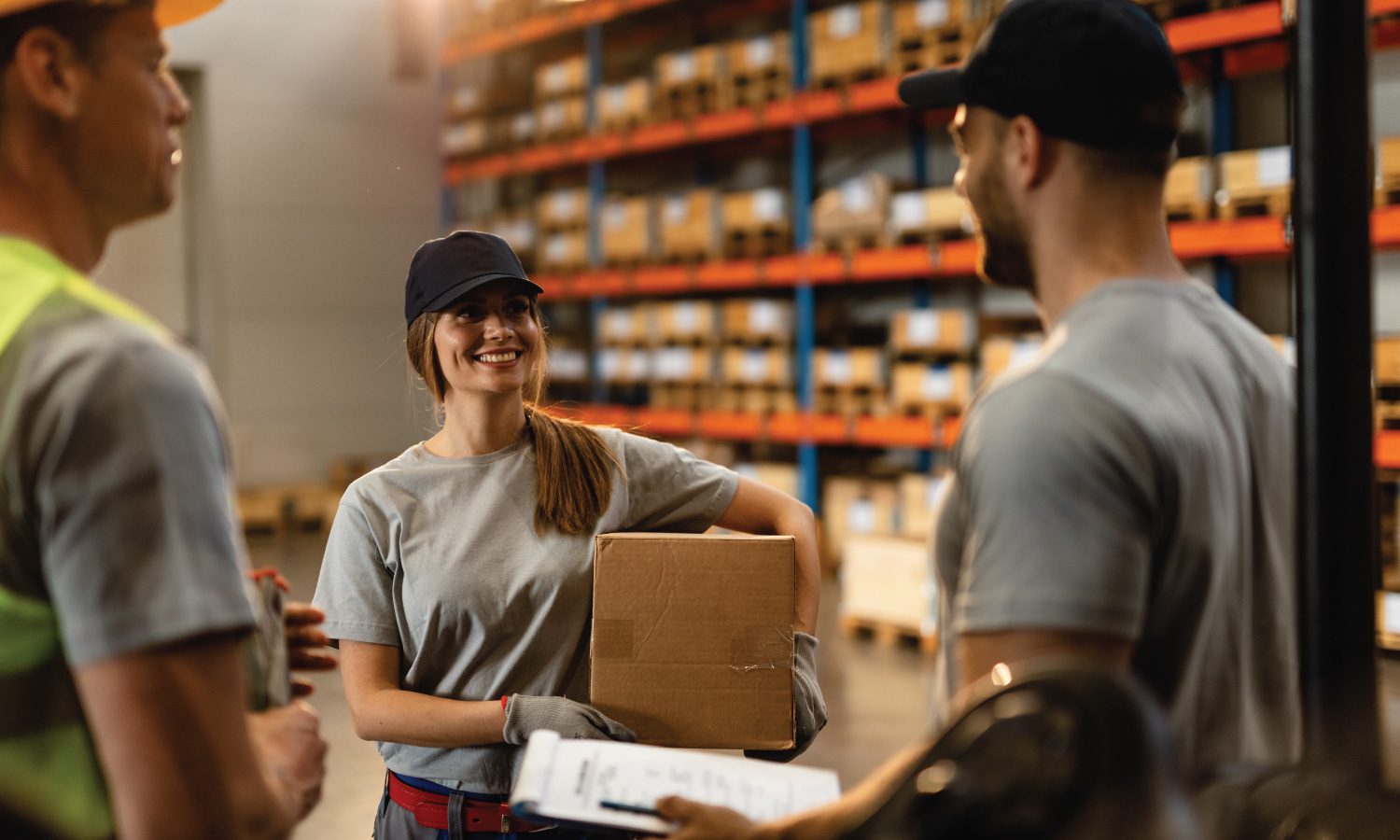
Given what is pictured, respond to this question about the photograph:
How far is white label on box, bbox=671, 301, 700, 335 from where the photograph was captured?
1053 centimetres

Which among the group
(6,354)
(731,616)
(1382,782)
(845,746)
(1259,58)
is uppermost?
(1259,58)

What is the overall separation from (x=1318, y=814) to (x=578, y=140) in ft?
37.0

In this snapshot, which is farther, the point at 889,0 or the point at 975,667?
the point at 889,0

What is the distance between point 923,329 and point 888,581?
6.73 ft

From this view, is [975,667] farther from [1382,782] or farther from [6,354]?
[6,354]

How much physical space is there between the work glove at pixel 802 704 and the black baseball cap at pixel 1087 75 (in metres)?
1.19

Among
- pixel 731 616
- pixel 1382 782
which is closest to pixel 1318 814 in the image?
pixel 1382 782

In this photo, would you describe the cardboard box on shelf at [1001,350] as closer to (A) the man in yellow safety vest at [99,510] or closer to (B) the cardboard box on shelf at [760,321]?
(B) the cardboard box on shelf at [760,321]

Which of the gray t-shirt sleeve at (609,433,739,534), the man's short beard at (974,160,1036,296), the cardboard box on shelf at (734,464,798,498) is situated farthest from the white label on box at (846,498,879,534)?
the man's short beard at (974,160,1036,296)

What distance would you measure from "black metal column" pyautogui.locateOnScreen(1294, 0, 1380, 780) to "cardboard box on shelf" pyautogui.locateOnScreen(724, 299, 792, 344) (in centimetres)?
884

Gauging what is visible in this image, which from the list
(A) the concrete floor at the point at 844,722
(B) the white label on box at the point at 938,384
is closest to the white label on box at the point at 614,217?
(B) the white label on box at the point at 938,384

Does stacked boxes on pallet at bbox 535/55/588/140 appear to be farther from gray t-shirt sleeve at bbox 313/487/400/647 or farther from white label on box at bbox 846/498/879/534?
gray t-shirt sleeve at bbox 313/487/400/647

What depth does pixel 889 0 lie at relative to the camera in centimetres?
905

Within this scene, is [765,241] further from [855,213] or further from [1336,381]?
[1336,381]
